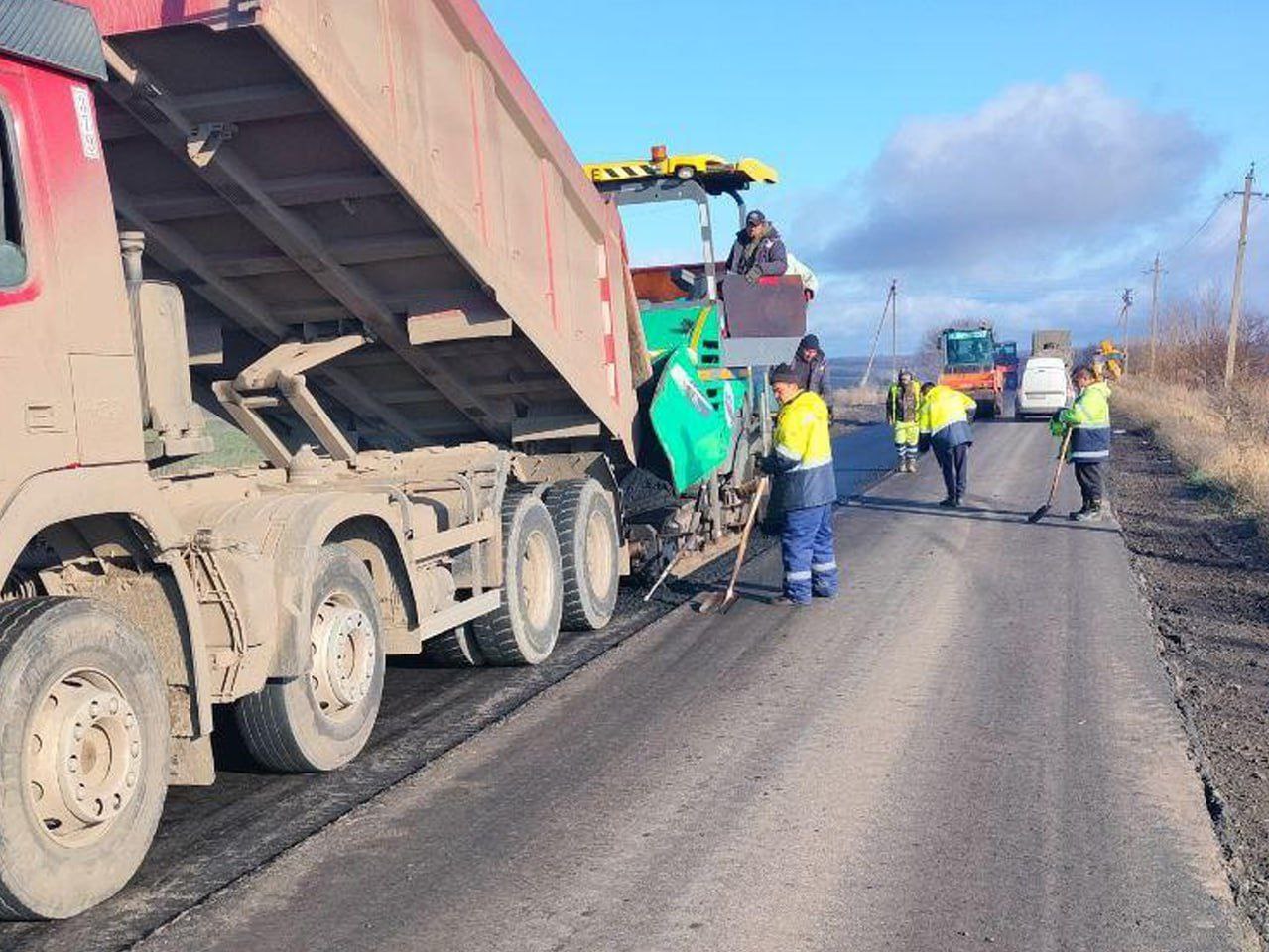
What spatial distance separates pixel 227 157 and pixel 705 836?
3.21 metres

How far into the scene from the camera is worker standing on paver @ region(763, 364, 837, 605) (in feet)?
26.7

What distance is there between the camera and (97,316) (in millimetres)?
3705

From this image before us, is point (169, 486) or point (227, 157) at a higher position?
point (227, 157)

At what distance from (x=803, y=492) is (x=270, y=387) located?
3.55 m

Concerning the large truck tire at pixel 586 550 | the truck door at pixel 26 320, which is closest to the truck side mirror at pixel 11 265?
the truck door at pixel 26 320

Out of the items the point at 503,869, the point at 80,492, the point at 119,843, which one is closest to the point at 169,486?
the point at 80,492

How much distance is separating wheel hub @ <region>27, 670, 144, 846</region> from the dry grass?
1018 centimetres

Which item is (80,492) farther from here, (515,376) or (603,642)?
(603,642)

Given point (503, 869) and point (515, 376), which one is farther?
point (515, 376)

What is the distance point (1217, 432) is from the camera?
70.4ft

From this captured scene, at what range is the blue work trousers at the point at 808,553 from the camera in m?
8.12

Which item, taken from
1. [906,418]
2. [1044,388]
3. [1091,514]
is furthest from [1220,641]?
[1044,388]

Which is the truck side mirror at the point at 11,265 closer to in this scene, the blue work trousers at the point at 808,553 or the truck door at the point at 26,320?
the truck door at the point at 26,320

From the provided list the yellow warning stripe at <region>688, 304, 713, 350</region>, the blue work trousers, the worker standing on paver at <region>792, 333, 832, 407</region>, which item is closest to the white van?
the worker standing on paver at <region>792, 333, 832, 407</region>
